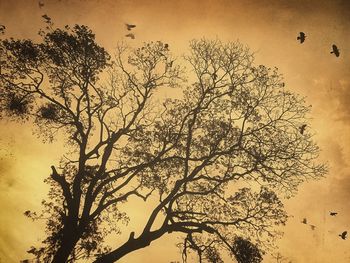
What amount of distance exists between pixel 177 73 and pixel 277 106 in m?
5.48

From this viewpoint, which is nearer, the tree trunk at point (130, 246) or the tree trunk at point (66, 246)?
the tree trunk at point (66, 246)

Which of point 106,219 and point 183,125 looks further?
point 106,219

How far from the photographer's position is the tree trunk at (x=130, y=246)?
14062 mm

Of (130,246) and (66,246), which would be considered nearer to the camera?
(66,246)

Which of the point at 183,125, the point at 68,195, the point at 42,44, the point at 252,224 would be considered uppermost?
the point at 42,44

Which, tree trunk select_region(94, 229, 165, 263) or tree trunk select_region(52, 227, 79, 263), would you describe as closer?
tree trunk select_region(52, 227, 79, 263)

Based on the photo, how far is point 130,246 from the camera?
1444 cm

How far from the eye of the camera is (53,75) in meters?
17.4

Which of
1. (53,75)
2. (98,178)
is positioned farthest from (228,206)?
(53,75)

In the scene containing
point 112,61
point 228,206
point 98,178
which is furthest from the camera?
point 112,61

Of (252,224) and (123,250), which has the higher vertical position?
(252,224)

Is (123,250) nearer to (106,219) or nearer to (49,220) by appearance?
(106,219)

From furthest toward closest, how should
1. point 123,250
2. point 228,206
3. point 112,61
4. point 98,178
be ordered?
point 112,61 → point 228,206 → point 98,178 → point 123,250

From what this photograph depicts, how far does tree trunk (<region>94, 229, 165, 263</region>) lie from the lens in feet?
46.1
